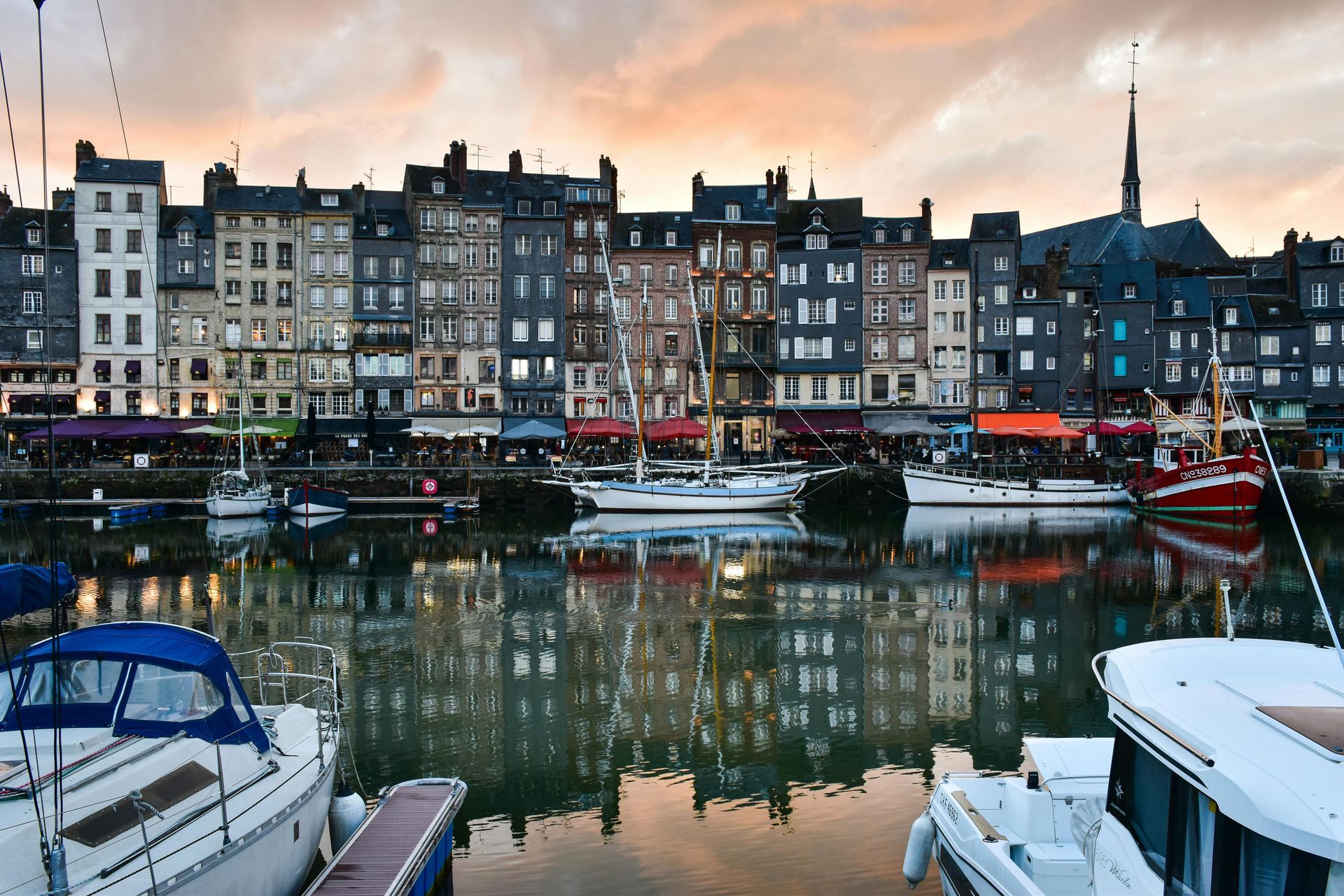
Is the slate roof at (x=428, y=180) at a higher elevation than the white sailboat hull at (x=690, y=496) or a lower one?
higher

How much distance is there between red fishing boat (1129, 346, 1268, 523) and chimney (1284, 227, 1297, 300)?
62.7 feet

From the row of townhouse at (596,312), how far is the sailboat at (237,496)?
425 inches

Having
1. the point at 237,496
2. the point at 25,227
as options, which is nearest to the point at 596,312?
the point at 237,496

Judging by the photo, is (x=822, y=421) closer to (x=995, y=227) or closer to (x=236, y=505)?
(x=995, y=227)

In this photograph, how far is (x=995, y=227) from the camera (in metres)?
63.1

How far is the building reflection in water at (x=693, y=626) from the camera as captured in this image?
46.0ft

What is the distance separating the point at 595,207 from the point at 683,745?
5168 cm

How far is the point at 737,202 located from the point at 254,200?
101 feet

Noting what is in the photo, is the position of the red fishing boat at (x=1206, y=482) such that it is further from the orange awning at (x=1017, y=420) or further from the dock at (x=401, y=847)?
the dock at (x=401, y=847)

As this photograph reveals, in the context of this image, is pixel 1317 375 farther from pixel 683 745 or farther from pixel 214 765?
pixel 214 765

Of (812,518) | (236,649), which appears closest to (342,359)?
(812,518)

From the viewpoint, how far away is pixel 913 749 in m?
14.2

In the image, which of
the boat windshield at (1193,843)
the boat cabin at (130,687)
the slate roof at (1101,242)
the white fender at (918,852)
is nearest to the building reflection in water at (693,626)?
the white fender at (918,852)


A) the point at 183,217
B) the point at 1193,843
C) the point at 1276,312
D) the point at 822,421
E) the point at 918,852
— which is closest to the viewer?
the point at 1193,843
